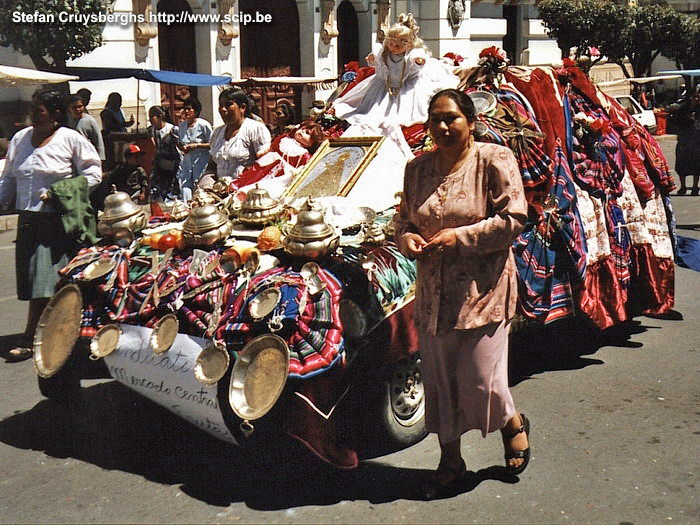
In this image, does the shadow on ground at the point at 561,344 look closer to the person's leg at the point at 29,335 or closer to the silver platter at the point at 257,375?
the silver platter at the point at 257,375

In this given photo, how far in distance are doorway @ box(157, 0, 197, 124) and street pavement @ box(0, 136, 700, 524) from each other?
14.3 meters

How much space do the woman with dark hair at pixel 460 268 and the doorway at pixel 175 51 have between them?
15.7m

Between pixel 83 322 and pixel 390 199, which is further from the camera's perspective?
pixel 390 199

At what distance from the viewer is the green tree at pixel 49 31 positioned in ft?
45.6

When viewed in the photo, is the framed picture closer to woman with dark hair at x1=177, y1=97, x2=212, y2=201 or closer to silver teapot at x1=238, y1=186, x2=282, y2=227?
silver teapot at x1=238, y1=186, x2=282, y2=227

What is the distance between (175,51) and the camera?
2005cm

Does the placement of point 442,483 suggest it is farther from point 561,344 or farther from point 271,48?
point 271,48

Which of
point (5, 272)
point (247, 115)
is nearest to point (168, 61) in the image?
point (5, 272)

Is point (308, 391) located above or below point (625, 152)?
below

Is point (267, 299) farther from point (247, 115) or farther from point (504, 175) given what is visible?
point (247, 115)

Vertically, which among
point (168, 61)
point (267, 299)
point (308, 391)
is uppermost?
point (168, 61)

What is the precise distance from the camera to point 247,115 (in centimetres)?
752

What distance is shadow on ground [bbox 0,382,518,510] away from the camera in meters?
4.43

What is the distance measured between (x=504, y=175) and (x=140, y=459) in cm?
221
